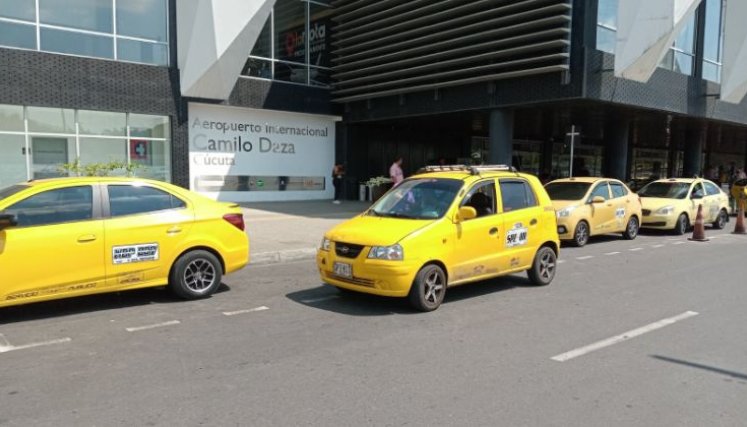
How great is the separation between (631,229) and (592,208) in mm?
1837

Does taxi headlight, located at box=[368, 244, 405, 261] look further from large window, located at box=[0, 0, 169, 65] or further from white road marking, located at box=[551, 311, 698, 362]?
large window, located at box=[0, 0, 169, 65]

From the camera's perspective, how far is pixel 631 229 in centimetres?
1444

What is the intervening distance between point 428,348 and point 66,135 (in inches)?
636

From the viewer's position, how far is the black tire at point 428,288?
6676 millimetres

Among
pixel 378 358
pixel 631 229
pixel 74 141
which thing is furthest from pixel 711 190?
pixel 74 141

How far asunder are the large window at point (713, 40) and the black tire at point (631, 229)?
10.6 m

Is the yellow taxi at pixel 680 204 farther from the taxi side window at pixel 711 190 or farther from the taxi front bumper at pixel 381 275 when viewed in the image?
the taxi front bumper at pixel 381 275

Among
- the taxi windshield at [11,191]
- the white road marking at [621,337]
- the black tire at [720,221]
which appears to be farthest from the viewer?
the black tire at [720,221]

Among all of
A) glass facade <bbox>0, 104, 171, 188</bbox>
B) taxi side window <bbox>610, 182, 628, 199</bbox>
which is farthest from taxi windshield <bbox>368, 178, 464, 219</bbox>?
glass facade <bbox>0, 104, 171, 188</bbox>

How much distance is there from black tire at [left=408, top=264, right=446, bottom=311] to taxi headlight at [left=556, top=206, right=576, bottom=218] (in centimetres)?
663

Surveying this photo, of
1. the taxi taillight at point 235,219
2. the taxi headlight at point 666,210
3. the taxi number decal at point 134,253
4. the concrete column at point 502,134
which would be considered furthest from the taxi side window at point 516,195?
the concrete column at point 502,134

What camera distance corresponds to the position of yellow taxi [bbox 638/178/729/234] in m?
15.4

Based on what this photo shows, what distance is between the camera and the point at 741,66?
73.3 ft

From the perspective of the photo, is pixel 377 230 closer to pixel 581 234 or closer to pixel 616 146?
pixel 581 234
